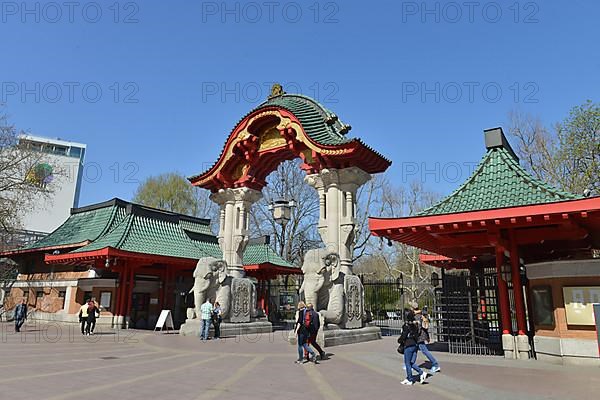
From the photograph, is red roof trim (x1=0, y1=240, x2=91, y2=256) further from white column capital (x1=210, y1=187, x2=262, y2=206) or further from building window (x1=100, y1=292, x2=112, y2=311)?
white column capital (x1=210, y1=187, x2=262, y2=206)

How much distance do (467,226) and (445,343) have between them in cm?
580

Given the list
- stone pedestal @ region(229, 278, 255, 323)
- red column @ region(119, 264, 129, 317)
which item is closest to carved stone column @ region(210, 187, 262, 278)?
stone pedestal @ region(229, 278, 255, 323)

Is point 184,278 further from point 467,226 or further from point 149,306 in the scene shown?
point 467,226

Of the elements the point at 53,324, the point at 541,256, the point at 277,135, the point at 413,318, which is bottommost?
the point at 53,324

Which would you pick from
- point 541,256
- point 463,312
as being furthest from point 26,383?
point 541,256

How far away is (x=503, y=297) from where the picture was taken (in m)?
10.2

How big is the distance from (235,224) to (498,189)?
10.3 metres

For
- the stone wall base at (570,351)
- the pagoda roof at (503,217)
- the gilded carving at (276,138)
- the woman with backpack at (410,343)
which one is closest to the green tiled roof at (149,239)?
the gilded carving at (276,138)

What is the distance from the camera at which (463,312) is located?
11094 millimetres

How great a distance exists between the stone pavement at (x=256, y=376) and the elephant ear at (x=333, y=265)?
2.31 meters

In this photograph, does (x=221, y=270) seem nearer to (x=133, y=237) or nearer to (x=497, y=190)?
(x=133, y=237)

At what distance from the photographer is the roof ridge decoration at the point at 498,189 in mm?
9281

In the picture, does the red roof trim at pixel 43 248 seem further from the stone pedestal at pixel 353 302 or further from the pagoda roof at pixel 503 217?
the pagoda roof at pixel 503 217

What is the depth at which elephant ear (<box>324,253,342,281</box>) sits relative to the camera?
12709mm
